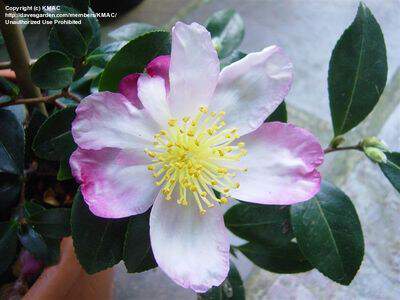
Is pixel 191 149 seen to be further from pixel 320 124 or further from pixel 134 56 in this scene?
pixel 320 124

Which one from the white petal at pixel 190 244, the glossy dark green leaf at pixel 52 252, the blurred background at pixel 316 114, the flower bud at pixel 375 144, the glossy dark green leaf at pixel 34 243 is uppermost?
the white petal at pixel 190 244

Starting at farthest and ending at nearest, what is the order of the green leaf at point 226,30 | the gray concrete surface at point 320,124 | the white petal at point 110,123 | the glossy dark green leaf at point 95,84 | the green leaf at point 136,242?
the gray concrete surface at point 320,124, the green leaf at point 226,30, the glossy dark green leaf at point 95,84, the green leaf at point 136,242, the white petal at point 110,123

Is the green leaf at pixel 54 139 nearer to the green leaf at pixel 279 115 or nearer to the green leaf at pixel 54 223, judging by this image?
the green leaf at pixel 54 223

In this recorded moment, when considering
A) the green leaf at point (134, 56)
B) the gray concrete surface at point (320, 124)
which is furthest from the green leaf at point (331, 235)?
the gray concrete surface at point (320, 124)

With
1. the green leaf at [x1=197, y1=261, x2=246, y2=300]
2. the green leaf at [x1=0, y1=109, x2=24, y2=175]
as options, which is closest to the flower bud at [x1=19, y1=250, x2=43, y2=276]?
the green leaf at [x1=0, y1=109, x2=24, y2=175]

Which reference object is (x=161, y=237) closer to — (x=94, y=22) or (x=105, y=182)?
(x=105, y=182)

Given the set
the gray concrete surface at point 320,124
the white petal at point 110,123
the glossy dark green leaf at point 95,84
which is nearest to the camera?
the white petal at point 110,123

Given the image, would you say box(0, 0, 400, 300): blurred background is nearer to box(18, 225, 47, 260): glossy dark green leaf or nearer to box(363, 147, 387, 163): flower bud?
box(18, 225, 47, 260): glossy dark green leaf
